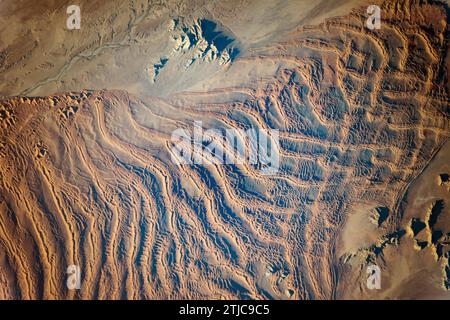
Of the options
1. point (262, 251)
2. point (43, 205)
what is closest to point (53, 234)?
point (43, 205)

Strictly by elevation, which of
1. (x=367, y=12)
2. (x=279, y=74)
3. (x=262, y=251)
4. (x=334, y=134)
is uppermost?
(x=367, y=12)

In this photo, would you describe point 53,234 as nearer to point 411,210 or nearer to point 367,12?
point 411,210

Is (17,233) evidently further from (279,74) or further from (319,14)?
(319,14)

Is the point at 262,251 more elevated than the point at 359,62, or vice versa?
the point at 359,62

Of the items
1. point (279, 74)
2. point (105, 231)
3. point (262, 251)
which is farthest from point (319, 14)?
point (105, 231)

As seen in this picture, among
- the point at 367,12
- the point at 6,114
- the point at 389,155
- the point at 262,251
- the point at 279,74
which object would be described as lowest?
the point at 262,251

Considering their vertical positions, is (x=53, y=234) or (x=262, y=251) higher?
(x=53, y=234)
